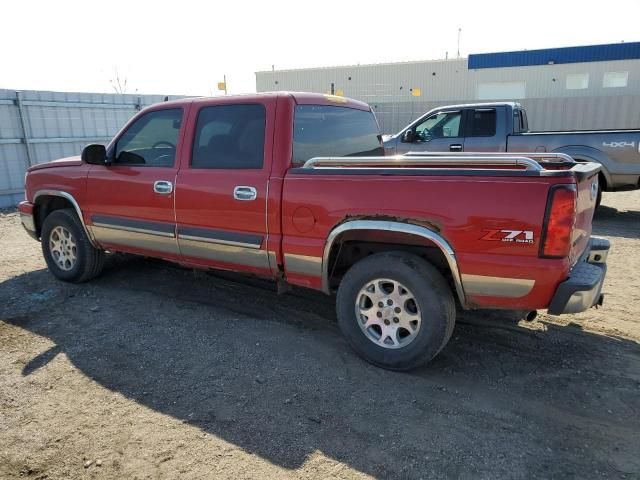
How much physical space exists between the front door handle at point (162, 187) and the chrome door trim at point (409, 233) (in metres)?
1.64

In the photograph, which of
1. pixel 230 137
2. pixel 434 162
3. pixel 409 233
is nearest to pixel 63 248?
pixel 230 137

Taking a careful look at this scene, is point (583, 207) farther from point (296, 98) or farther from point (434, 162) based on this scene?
point (296, 98)

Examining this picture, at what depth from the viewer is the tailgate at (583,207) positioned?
3.09 metres

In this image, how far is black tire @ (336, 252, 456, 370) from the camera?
3293 millimetres

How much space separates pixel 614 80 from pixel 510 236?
27106 millimetres

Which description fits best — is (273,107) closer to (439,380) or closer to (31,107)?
(439,380)

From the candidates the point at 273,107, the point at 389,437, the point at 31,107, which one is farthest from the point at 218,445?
the point at 31,107

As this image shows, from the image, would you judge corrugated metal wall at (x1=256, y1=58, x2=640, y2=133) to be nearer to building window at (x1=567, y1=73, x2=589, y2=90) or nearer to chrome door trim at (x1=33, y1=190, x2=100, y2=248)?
building window at (x1=567, y1=73, x2=589, y2=90)

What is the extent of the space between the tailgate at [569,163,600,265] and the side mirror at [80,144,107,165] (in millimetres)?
4058

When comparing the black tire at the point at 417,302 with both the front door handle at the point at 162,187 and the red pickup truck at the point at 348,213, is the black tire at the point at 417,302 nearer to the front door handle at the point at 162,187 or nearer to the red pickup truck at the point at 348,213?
the red pickup truck at the point at 348,213

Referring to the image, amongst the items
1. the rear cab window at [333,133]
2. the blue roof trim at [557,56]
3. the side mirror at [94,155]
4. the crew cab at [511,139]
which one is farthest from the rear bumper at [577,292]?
the blue roof trim at [557,56]

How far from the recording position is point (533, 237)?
2.91 meters

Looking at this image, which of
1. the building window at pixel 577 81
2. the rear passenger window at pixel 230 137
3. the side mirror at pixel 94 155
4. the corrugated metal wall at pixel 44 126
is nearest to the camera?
the rear passenger window at pixel 230 137

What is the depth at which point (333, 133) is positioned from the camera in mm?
4340
